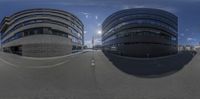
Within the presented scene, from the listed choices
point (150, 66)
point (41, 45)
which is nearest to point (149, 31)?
point (150, 66)

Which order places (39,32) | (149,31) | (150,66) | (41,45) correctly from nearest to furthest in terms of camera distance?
1. (150,66)
2. (39,32)
3. (41,45)
4. (149,31)

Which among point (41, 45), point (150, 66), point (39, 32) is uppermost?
point (39, 32)

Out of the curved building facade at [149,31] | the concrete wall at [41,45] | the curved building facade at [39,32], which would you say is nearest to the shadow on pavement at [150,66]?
the curved building facade at [149,31]

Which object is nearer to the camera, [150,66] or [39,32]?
[150,66]

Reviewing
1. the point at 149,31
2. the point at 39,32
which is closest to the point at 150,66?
the point at 149,31

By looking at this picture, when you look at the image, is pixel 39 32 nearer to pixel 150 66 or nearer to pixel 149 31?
pixel 150 66

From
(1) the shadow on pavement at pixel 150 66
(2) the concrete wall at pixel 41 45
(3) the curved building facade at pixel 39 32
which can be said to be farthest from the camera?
(2) the concrete wall at pixel 41 45

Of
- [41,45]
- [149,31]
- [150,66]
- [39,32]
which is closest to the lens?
[150,66]

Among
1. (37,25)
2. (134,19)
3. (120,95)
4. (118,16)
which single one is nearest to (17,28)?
(37,25)

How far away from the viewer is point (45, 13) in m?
12.8

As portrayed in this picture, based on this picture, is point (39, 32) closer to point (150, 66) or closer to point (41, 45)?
point (41, 45)

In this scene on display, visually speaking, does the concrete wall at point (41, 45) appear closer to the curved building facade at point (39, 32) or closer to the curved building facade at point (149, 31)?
the curved building facade at point (39, 32)

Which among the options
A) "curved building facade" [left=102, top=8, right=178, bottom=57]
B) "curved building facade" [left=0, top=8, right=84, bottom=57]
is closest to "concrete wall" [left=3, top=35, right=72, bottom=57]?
"curved building facade" [left=0, top=8, right=84, bottom=57]

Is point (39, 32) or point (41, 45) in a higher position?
point (39, 32)
